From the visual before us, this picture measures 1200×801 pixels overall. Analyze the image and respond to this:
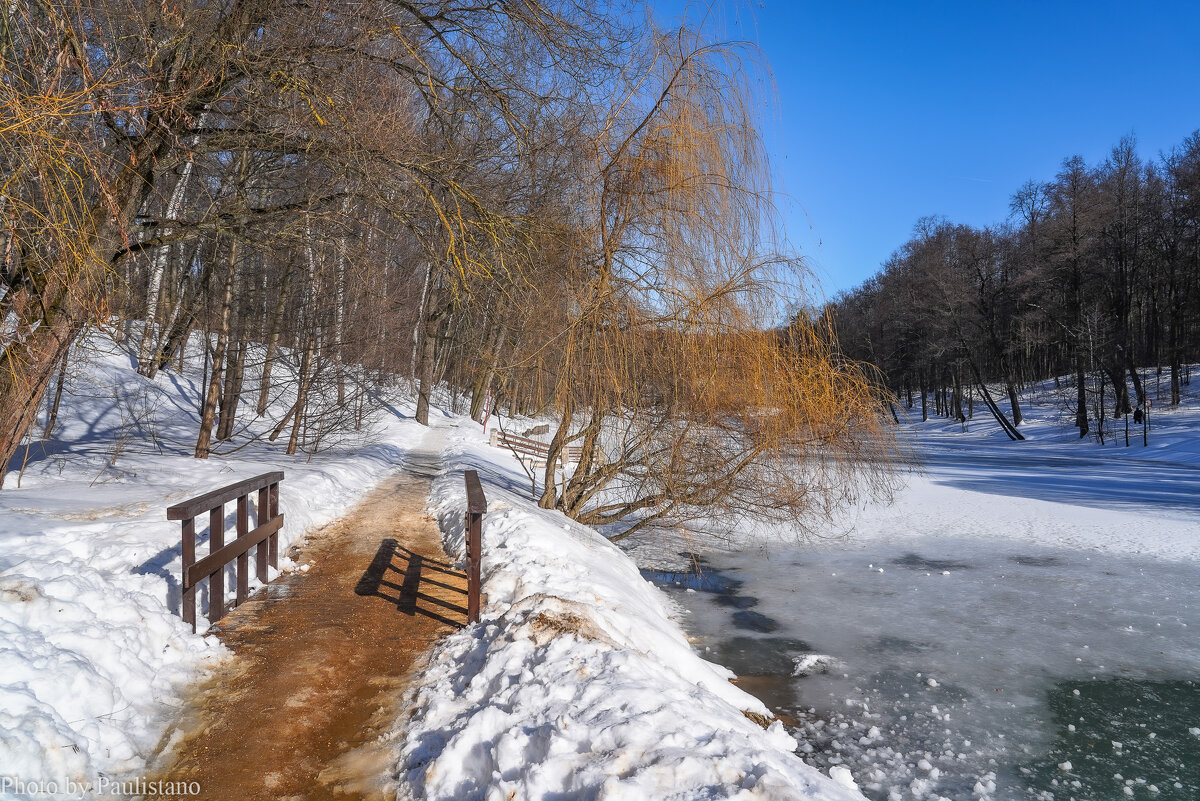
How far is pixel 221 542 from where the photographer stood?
17.9 feet

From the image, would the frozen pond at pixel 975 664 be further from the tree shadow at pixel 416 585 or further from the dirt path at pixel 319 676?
the dirt path at pixel 319 676

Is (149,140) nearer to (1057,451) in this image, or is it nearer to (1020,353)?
(1057,451)

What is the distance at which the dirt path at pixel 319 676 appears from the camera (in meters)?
3.42

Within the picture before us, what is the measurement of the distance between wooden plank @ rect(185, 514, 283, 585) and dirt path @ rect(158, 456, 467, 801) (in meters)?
0.46

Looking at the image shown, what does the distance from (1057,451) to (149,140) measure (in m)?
33.1

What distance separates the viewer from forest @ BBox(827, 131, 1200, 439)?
32531 mm

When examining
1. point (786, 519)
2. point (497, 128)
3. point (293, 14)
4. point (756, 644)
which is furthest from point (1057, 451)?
point (293, 14)

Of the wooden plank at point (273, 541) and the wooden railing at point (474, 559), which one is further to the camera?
the wooden plank at point (273, 541)

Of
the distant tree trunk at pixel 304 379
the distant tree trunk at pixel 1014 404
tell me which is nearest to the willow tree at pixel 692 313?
the distant tree trunk at pixel 304 379

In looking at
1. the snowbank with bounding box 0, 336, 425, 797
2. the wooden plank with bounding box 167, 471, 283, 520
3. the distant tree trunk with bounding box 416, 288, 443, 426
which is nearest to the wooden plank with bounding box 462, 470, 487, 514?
the wooden plank with bounding box 167, 471, 283, 520

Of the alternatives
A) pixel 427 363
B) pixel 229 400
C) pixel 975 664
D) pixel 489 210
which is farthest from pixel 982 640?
pixel 427 363

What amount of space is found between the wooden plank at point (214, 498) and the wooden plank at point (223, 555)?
13.3 inches

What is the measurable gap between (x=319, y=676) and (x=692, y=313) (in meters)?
→ 5.59

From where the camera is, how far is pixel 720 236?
8.53 m
